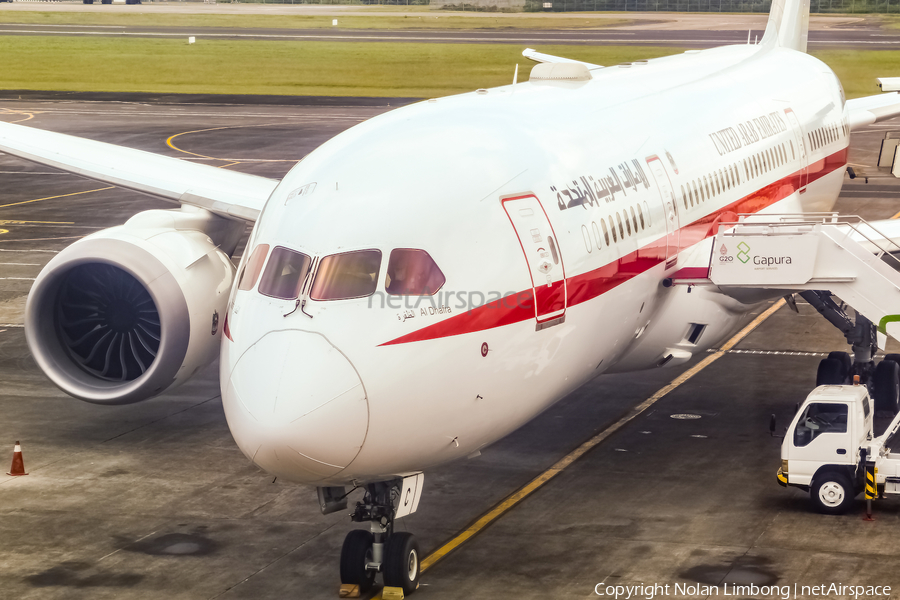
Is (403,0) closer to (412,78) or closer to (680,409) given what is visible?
(412,78)

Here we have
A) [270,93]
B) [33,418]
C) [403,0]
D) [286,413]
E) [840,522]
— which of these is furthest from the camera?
[403,0]

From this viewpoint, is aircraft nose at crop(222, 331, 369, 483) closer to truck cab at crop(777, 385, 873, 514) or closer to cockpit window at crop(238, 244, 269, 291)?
cockpit window at crop(238, 244, 269, 291)

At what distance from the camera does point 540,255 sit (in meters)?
12.9

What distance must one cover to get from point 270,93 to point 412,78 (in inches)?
331

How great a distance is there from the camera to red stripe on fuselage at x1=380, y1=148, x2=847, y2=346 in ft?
38.7

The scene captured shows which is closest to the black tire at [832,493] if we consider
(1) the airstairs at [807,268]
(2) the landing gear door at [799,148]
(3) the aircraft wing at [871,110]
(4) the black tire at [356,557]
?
(1) the airstairs at [807,268]

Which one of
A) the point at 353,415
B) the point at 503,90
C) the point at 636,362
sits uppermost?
the point at 503,90

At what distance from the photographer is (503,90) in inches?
650

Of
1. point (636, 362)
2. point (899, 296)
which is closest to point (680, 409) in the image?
point (636, 362)

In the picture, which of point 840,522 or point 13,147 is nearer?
point 840,522

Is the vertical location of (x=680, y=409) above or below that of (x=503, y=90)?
below

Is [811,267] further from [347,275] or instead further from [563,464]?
[347,275]

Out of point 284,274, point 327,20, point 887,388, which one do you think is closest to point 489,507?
point 284,274

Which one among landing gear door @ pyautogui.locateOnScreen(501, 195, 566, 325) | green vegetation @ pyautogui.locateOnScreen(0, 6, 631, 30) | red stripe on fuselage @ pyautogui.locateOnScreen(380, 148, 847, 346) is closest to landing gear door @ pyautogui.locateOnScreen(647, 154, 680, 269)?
red stripe on fuselage @ pyautogui.locateOnScreen(380, 148, 847, 346)
